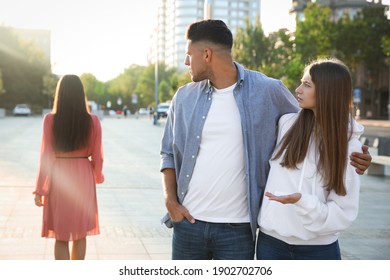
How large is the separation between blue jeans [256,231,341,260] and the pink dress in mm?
2081

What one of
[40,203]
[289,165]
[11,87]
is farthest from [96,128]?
[11,87]

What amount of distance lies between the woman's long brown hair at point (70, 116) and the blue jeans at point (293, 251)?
6.91 feet

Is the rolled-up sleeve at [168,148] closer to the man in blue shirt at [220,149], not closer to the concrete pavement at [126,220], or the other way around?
the man in blue shirt at [220,149]

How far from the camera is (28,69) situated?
68.1 m


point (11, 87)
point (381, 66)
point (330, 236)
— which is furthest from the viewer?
point (11, 87)

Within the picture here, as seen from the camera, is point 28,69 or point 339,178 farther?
point 28,69

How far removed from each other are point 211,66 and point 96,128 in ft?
6.29

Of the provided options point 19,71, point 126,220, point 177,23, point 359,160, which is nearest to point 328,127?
point 359,160

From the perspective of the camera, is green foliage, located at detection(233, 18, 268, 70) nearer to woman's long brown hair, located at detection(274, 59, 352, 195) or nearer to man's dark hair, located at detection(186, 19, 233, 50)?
man's dark hair, located at detection(186, 19, 233, 50)

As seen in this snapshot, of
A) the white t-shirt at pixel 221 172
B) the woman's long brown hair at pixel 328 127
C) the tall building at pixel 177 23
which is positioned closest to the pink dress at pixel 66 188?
the white t-shirt at pixel 221 172

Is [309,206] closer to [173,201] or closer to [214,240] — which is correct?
[214,240]

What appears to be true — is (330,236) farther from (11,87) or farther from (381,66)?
(11,87)

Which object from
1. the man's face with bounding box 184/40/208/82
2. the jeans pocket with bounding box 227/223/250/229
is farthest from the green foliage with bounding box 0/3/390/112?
the jeans pocket with bounding box 227/223/250/229
